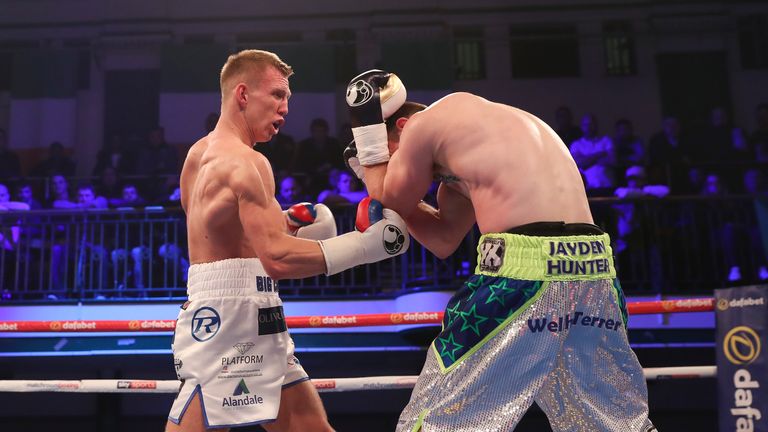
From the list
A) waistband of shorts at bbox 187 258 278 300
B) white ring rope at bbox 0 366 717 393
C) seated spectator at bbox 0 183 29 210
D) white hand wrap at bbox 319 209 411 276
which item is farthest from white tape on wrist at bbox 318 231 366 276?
seated spectator at bbox 0 183 29 210

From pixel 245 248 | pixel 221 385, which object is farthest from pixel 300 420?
pixel 245 248

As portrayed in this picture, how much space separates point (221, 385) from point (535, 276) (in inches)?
37.0

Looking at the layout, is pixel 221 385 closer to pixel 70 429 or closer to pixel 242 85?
pixel 242 85

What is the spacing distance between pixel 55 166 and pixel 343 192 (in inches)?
140

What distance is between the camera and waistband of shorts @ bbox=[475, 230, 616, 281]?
74.6 inches

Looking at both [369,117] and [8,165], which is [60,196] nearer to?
[8,165]

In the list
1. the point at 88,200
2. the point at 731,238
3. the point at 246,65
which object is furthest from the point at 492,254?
the point at 88,200

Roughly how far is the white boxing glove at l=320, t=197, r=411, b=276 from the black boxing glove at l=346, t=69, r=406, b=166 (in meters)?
0.15

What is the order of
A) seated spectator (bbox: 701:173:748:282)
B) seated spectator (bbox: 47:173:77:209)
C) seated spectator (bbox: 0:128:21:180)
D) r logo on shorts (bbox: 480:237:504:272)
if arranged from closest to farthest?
r logo on shorts (bbox: 480:237:504:272) < seated spectator (bbox: 701:173:748:282) < seated spectator (bbox: 47:173:77:209) < seated spectator (bbox: 0:128:21:180)

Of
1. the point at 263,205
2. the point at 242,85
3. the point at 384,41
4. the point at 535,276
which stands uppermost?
the point at 384,41

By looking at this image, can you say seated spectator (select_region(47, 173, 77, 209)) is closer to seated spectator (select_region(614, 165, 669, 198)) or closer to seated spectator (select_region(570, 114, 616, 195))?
seated spectator (select_region(570, 114, 616, 195))

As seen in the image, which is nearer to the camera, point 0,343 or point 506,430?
point 506,430

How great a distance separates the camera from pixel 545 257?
1898 millimetres

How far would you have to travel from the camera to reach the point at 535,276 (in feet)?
6.20
